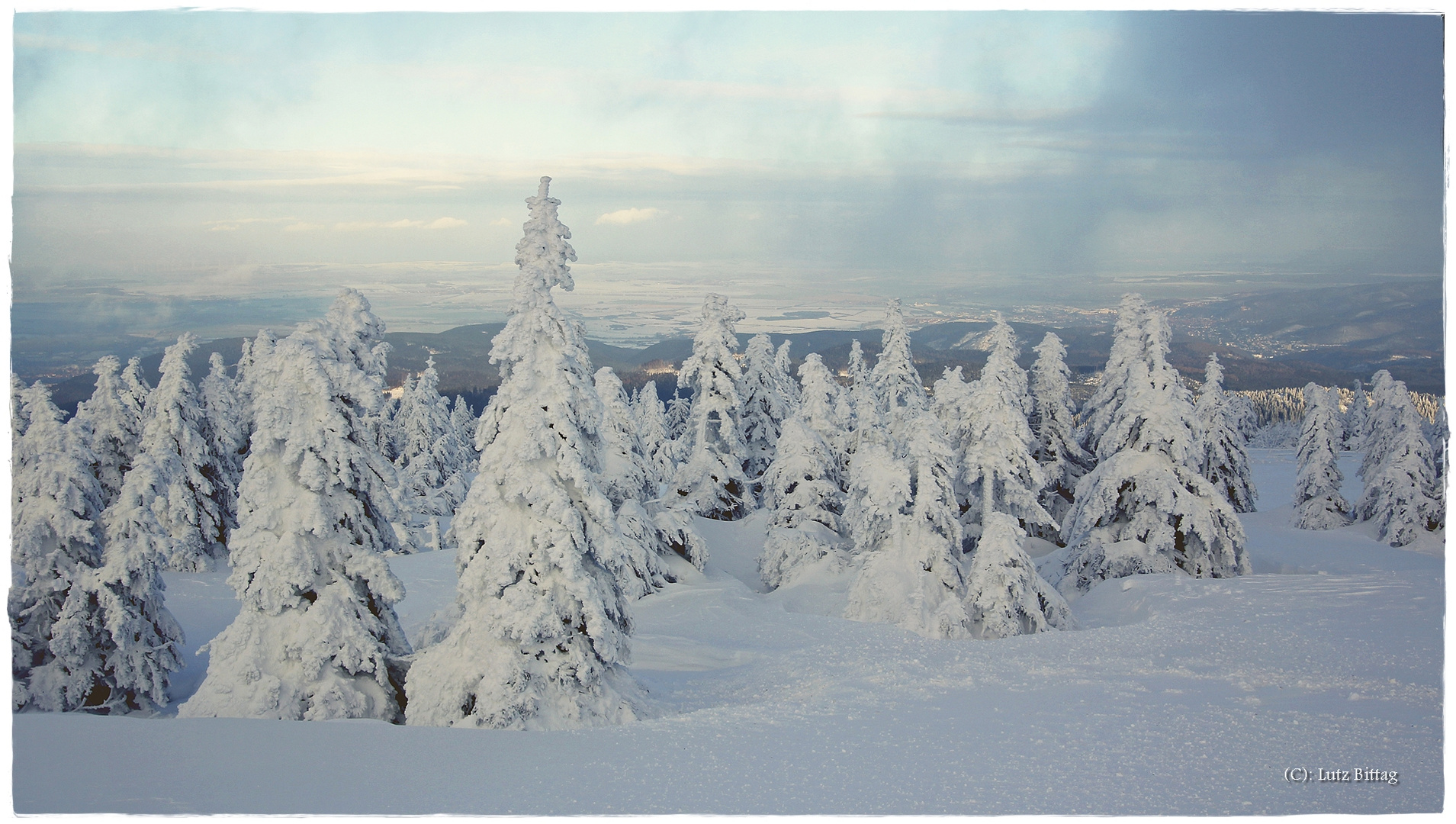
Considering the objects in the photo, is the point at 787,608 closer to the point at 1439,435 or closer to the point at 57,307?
the point at 1439,435

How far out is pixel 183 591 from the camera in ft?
108

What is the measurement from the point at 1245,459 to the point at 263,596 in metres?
44.1

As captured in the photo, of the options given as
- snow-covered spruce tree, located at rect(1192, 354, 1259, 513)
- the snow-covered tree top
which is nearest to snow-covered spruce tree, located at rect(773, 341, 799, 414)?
snow-covered spruce tree, located at rect(1192, 354, 1259, 513)

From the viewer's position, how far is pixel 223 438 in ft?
126

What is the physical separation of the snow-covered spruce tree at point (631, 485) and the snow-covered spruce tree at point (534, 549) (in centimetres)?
1023

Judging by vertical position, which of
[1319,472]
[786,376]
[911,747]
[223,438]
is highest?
[786,376]

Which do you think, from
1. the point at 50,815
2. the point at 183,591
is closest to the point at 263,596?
the point at 50,815

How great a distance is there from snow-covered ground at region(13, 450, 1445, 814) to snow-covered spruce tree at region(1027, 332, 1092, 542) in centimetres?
2015

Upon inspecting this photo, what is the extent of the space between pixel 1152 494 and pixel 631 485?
15.6 metres

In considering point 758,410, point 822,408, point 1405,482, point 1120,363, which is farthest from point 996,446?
point 1405,482

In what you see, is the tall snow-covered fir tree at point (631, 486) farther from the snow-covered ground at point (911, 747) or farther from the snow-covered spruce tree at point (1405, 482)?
the snow-covered spruce tree at point (1405, 482)

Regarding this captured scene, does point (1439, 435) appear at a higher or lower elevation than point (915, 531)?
higher

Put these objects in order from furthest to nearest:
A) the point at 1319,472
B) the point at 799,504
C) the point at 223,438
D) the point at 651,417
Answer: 1. the point at 651,417
2. the point at 1319,472
3. the point at 223,438
4. the point at 799,504

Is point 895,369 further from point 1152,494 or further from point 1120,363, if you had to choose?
point 1152,494
